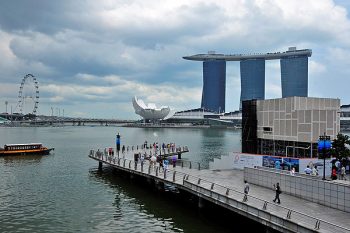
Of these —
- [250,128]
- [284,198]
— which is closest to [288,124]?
[250,128]

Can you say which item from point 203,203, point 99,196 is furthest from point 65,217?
point 203,203

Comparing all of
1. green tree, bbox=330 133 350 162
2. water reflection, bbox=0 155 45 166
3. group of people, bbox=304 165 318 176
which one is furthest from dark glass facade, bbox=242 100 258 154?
water reflection, bbox=0 155 45 166

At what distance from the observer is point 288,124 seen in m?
35.0

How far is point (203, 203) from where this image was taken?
27594mm

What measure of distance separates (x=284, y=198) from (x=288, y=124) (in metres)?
12.3

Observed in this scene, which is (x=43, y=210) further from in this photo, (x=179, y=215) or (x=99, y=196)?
(x=179, y=215)

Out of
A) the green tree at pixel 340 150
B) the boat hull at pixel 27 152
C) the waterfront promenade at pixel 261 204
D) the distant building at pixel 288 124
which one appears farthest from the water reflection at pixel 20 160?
the green tree at pixel 340 150

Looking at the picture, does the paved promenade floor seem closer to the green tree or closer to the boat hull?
the green tree

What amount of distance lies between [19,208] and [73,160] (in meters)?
32.4

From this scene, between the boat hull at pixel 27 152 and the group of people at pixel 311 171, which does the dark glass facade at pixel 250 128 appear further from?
the boat hull at pixel 27 152

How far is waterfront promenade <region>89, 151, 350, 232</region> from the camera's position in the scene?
711 inches

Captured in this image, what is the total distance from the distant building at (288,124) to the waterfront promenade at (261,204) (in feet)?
16.3

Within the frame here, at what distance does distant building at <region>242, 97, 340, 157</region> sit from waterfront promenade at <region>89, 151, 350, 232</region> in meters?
4.96

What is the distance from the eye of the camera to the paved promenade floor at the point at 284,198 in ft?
64.3
